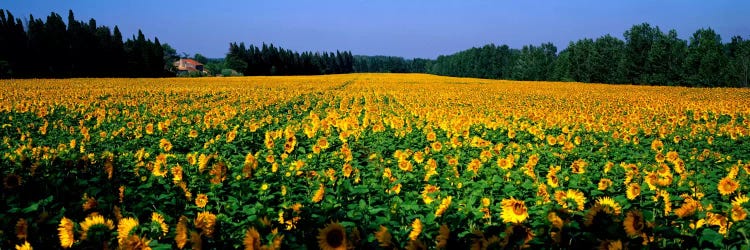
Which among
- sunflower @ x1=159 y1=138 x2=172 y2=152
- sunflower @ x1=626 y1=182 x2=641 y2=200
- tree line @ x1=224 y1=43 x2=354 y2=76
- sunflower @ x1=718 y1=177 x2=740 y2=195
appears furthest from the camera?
tree line @ x1=224 y1=43 x2=354 y2=76

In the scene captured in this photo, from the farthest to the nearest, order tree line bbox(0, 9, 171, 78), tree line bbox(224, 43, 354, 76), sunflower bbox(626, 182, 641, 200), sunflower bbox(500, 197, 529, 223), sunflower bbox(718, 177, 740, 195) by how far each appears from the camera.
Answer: tree line bbox(224, 43, 354, 76) < tree line bbox(0, 9, 171, 78) < sunflower bbox(626, 182, 641, 200) < sunflower bbox(718, 177, 740, 195) < sunflower bbox(500, 197, 529, 223)

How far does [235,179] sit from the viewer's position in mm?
4496

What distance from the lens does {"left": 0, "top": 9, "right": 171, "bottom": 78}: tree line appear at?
4769 centimetres

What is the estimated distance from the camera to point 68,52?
51.7 meters

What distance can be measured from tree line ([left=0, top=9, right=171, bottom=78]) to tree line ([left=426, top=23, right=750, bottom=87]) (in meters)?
61.4

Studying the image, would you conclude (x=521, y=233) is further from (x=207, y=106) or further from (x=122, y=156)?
(x=207, y=106)

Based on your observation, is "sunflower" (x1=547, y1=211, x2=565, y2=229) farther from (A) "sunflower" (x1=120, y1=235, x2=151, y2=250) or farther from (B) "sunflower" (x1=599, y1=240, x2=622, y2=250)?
(A) "sunflower" (x1=120, y1=235, x2=151, y2=250)

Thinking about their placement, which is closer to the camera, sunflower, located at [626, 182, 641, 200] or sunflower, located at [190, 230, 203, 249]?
sunflower, located at [190, 230, 203, 249]

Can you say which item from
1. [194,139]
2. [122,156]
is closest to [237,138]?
[194,139]

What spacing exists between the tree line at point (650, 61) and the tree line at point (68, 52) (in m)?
61.4

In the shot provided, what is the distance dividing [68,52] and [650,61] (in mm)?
69920

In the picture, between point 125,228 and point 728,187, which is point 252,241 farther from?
point 728,187

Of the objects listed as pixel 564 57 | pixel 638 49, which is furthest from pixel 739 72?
pixel 564 57

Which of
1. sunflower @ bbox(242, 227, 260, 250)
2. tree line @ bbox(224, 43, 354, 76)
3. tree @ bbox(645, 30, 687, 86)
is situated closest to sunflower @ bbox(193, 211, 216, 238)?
sunflower @ bbox(242, 227, 260, 250)
